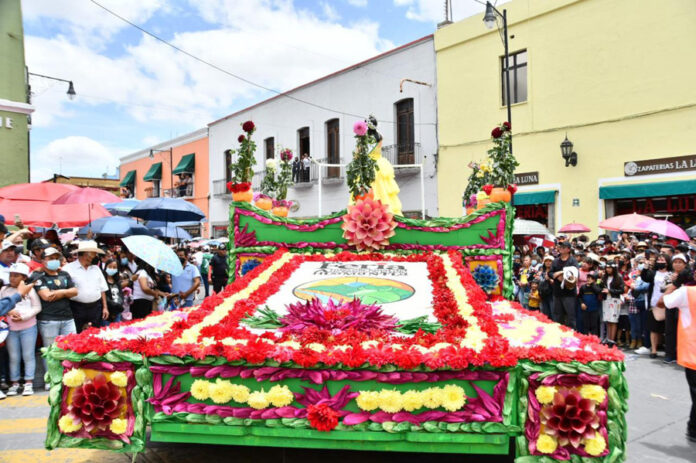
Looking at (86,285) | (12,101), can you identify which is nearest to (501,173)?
(86,285)

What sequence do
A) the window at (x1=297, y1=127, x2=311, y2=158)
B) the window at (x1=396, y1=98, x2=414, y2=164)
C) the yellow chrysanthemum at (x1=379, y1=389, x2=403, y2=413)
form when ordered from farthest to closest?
the window at (x1=297, y1=127, x2=311, y2=158), the window at (x1=396, y1=98, x2=414, y2=164), the yellow chrysanthemum at (x1=379, y1=389, x2=403, y2=413)

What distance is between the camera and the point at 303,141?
26.4m

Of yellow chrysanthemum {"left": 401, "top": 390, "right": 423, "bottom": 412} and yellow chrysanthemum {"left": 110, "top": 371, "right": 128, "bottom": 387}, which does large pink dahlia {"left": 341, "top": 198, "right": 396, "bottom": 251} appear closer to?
yellow chrysanthemum {"left": 401, "top": 390, "right": 423, "bottom": 412}

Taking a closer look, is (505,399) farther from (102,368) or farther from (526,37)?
(526,37)

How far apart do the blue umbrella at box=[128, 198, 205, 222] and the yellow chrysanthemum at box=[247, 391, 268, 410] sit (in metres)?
8.38

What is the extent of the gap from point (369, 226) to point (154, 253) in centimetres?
388

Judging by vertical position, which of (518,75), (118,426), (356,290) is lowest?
(118,426)

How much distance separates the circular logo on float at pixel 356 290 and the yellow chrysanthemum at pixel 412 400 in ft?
3.86

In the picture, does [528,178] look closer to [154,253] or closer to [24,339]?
[154,253]

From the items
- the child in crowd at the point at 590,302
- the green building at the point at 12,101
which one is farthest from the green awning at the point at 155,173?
the child in crowd at the point at 590,302

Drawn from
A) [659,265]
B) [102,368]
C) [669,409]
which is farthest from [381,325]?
[659,265]

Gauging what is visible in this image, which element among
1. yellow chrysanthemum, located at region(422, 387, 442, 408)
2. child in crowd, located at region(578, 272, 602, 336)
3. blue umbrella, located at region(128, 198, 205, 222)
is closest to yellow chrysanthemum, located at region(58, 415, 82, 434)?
yellow chrysanthemum, located at region(422, 387, 442, 408)

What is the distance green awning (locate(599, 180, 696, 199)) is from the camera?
13.6m

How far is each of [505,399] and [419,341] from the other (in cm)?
63
